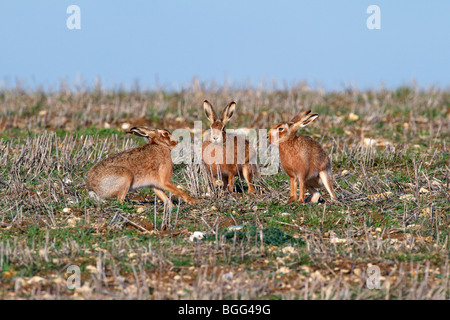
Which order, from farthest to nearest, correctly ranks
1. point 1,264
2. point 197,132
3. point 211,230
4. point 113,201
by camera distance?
point 197,132
point 113,201
point 211,230
point 1,264

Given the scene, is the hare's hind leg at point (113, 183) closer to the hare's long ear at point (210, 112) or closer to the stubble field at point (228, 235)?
the stubble field at point (228, 235)

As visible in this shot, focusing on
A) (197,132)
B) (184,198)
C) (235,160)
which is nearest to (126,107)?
(197,132)

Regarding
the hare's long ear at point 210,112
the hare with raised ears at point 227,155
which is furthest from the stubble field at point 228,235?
the hare's long ear at point 210,112

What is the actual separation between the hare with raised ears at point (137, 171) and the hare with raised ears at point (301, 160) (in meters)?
1.27

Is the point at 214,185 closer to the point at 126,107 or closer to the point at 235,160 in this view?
the point at 235,160

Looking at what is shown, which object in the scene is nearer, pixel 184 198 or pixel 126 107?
pixel 184 198

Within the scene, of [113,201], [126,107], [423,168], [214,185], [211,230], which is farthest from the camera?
[126,107]

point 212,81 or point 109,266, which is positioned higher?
point 212,81

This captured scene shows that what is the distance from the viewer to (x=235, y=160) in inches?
363

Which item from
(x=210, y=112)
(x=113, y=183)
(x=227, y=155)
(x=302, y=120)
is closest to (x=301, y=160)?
(x=302, y=120)

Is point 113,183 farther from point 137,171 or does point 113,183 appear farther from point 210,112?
point 210,112

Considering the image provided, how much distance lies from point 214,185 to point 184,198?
575 millimetres

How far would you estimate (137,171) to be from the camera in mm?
7898

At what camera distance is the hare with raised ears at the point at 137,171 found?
302 inches
